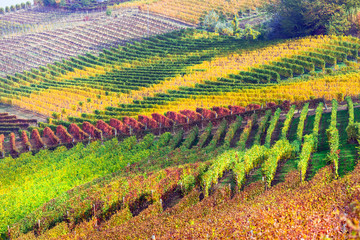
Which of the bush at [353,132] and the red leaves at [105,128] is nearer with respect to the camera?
the bush at [353,132]

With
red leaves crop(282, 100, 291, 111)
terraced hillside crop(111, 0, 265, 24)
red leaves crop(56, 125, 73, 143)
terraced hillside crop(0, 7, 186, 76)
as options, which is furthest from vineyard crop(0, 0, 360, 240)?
terraced hillside crop(111, 0, 265, 24)

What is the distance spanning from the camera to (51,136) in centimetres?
5509

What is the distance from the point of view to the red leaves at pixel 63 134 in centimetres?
5454

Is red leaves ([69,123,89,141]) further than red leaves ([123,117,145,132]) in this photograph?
Yes

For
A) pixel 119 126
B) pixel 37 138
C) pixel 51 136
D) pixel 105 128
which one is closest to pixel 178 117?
pixel 119 126

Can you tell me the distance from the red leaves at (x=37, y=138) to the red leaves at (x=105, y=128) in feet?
24.4

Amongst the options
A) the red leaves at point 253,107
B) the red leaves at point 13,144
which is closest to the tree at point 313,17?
the red leaves at point 253,107

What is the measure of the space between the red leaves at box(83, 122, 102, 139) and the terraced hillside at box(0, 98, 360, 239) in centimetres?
606

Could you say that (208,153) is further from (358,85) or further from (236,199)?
(358,85)

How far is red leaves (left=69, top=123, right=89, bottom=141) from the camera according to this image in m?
54.8

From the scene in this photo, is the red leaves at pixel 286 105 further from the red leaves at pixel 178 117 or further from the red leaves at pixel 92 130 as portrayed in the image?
the red leaves at pixel 92 130

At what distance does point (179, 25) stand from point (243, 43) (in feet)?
86.2

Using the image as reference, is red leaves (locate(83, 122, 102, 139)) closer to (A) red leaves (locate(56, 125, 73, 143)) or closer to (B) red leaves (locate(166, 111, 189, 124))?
(A) red leaves (locate(56, 125, 73, 143))

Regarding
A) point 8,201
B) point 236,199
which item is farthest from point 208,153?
point 8,201
